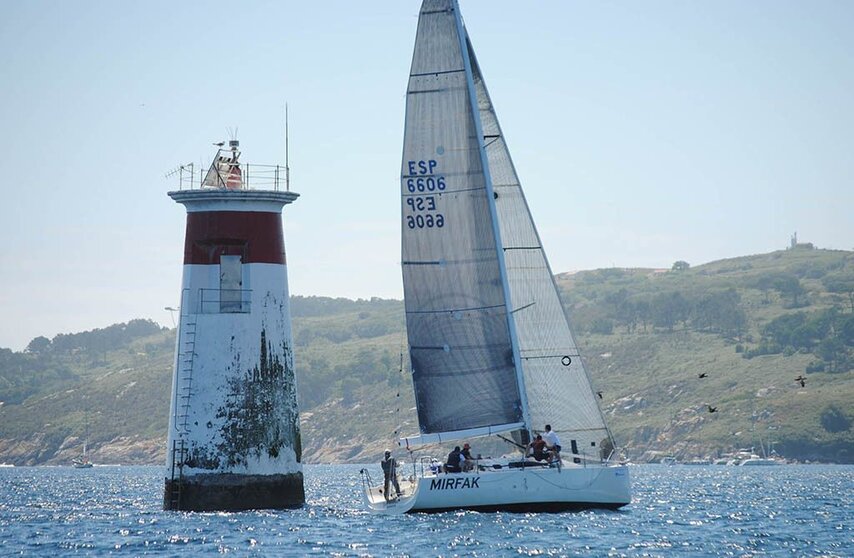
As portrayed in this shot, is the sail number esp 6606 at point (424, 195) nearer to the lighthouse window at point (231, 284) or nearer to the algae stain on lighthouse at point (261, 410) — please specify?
the lighthouse window at point (231, 284)

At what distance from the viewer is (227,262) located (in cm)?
4359

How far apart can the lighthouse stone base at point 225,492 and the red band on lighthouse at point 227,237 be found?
645 cm

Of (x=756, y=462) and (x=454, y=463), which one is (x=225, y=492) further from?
(x=756, y=462)

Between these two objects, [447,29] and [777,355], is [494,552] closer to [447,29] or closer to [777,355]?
[447,29]

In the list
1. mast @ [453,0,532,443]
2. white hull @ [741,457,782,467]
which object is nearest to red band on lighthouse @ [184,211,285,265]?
mast @ [453,0,532,443]

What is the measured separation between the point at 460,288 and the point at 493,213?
2412 millimetres

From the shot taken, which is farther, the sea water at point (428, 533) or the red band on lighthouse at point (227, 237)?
the red band on lighthouse at point (227, 237)

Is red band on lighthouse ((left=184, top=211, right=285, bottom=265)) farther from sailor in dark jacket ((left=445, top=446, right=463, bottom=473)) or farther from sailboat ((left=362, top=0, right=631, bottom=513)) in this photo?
sailor in dark jacket ((left=445, top=446, right=463, bottom=473))

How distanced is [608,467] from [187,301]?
13385 mm

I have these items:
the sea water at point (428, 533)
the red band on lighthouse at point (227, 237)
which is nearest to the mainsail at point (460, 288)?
the sea water at point (428, 533)

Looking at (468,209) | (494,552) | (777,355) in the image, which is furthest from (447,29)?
(777,355)

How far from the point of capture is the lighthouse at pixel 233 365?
4259cm

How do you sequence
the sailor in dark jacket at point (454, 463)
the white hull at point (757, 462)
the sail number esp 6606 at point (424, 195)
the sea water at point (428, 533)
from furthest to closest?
the white hull at point (757, 462)
the sail number esp 6606 at point (424, 195)
the sailor in dark jacket at point (454, 463)
the sea water at point (428, 533)

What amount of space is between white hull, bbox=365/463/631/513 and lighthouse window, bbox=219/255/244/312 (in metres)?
7.60
